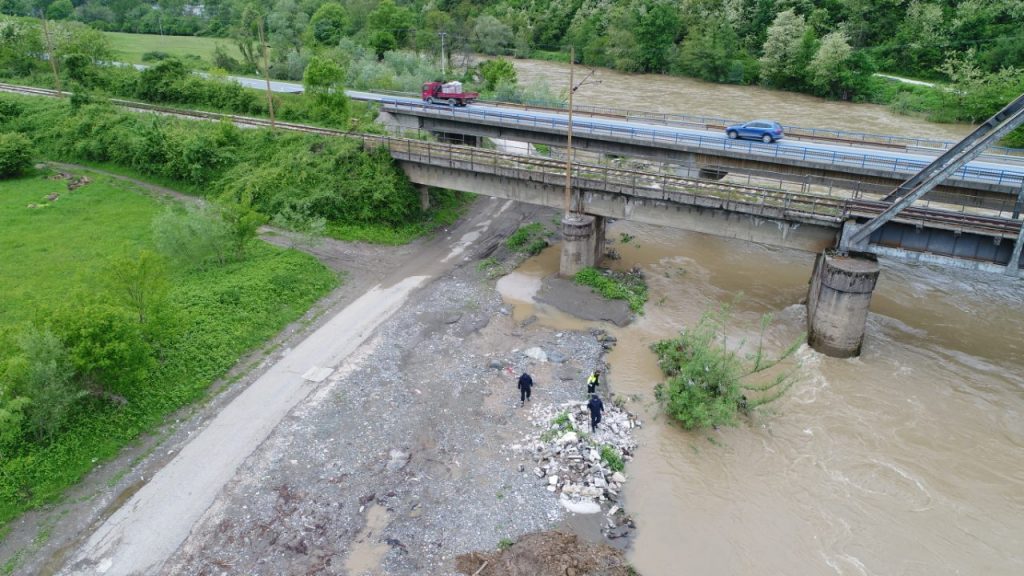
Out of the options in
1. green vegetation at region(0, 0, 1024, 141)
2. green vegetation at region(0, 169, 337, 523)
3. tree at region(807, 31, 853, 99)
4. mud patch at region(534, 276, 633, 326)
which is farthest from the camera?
tree at region(807, 31, 853, 99)

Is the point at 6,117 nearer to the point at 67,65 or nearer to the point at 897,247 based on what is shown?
the point at 67,65

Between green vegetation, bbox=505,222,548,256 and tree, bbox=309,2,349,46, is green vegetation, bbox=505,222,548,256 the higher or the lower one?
the lower one

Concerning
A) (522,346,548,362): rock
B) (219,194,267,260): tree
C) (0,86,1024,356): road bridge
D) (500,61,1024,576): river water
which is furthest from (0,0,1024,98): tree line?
(522,346,548,362): rock

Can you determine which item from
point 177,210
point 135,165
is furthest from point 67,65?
point 177,210

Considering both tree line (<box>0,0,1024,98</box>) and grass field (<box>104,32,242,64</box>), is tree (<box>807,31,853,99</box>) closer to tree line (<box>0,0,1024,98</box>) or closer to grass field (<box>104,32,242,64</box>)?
tree line (<box>0,0,1024,98</box>)

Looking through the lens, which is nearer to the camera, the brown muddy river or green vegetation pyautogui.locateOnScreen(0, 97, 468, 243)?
green vegetation pyautogui.locateOnScreen(0, 97, 468, 243)

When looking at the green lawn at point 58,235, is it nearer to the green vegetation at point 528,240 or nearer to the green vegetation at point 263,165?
the green vegetation at point 263,165

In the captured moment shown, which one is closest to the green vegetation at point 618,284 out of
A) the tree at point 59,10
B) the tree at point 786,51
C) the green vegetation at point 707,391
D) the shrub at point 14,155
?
the green vegetation at point 707,391

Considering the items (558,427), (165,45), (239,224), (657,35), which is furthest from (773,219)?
(165,45)
